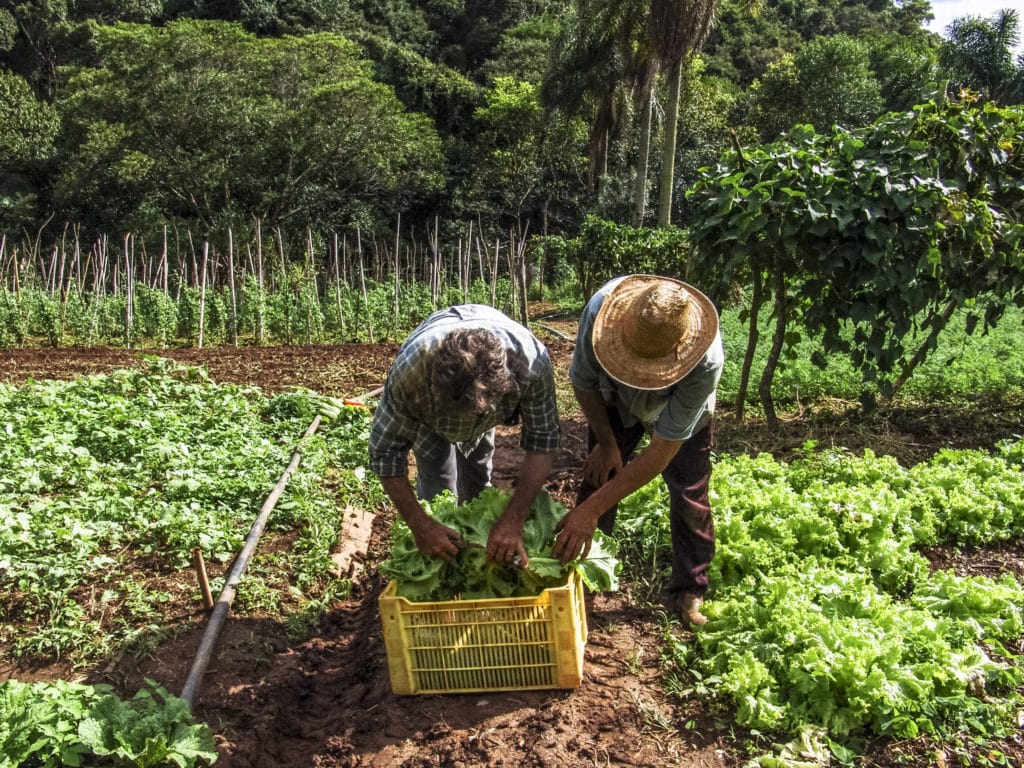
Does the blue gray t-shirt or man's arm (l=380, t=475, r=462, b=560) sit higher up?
the blue gray t-shirt

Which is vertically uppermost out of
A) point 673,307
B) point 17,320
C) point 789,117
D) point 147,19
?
point 147,19

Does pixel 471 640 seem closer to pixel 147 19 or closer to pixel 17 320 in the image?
pixel 17 320

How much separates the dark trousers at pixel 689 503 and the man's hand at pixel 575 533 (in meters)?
0.71

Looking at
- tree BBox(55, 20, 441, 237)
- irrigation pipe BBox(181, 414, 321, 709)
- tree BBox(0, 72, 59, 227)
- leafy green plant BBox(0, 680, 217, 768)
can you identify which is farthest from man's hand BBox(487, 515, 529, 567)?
tree BBox(0, 72, 59, 227)

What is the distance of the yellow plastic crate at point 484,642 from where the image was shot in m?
3.17

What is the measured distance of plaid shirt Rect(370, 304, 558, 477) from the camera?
10.3 ft

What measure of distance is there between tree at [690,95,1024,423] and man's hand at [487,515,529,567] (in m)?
3.85

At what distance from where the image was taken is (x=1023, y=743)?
→ 3182 mm

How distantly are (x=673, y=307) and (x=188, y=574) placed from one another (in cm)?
345

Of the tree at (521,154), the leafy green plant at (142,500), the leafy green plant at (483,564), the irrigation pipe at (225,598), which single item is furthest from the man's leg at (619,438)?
the tree at (521,154)

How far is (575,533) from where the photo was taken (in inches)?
131

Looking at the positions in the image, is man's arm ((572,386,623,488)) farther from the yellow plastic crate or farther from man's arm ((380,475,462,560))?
man's arm ((380,475,462,560))

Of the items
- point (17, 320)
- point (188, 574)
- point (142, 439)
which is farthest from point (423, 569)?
point (17, 320)

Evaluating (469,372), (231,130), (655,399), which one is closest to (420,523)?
(469,372)
